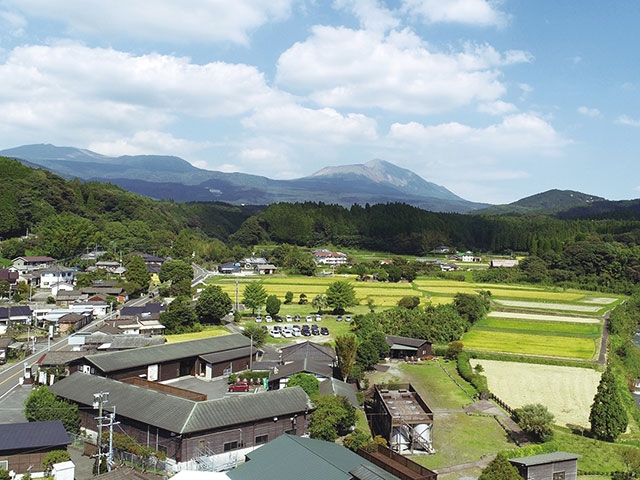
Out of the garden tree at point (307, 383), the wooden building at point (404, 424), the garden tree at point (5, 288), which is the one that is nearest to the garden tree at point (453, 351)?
the wooden building at point (404, 424)

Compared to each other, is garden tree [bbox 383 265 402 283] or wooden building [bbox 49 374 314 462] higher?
garden tree [bbox 383 265 402 283]

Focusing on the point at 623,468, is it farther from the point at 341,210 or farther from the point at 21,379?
the point at 341,210

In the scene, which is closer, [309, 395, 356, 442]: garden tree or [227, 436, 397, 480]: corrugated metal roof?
[227, 436, 397, 480]: corrugated metal roof

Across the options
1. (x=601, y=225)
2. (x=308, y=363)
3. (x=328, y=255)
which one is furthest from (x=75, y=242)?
(x=601, y=225)

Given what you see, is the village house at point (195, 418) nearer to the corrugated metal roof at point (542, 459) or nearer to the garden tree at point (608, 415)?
the corrugated metal roof at point (542, 459)

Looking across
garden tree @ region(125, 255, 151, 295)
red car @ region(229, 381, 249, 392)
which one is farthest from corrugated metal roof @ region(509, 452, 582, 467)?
garden tree @ region(125, 255, 151, 295)

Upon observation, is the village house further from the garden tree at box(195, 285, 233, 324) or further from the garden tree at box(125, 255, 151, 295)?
the garden tree at box(125, 255, 151, 295)

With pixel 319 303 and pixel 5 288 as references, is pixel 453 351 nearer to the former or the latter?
pixel 319 303
